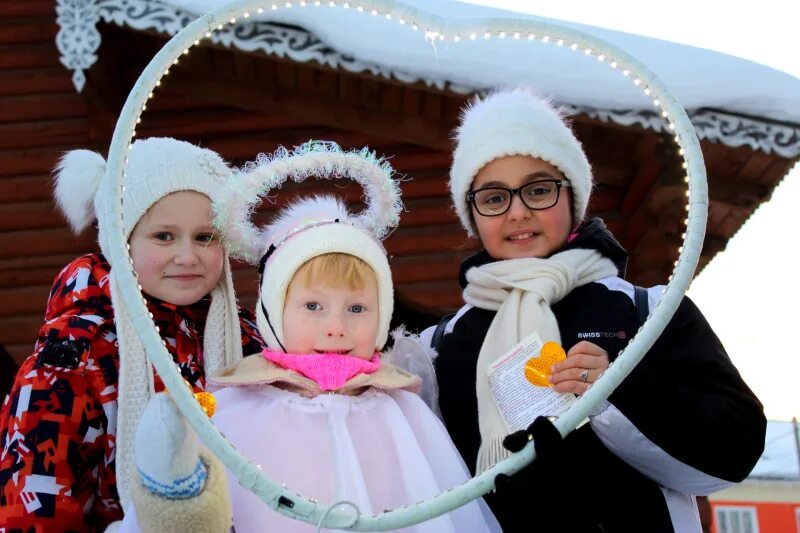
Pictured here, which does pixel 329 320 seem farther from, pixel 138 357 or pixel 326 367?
pixel 138 357

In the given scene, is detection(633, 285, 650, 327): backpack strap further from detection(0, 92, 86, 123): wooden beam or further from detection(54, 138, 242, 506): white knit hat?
detection(0, 92, 86, 123): wooden beam

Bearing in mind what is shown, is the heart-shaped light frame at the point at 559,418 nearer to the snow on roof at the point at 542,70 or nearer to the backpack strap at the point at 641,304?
the backpack strap at the point at 641,304

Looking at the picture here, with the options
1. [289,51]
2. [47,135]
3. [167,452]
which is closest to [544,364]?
[167,452]

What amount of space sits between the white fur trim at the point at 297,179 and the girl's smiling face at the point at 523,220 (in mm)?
238

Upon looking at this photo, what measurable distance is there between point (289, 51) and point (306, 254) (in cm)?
229

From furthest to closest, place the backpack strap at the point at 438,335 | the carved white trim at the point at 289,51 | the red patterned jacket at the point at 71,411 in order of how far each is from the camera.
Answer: the carved white trim at the point at 289,51 < the backpack strap at the point at 438,335 < the red patterned jacket at the point at 71,411

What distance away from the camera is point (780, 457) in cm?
2012

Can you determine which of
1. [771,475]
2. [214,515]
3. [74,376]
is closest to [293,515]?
[214,515]

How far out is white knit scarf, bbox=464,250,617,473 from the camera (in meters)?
2.19

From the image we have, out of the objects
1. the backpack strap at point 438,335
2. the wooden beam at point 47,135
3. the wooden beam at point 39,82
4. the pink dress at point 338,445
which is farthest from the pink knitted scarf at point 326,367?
the wooden beam at point 39,82

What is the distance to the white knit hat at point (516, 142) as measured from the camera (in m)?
2.38

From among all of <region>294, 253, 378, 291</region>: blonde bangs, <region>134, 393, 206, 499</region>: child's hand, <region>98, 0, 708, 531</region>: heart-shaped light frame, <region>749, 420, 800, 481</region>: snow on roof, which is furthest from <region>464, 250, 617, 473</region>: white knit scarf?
<region>749, 420, 800, 481</region>: snow on roof

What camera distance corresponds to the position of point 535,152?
237cm

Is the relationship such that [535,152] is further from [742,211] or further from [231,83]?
[231,83]
